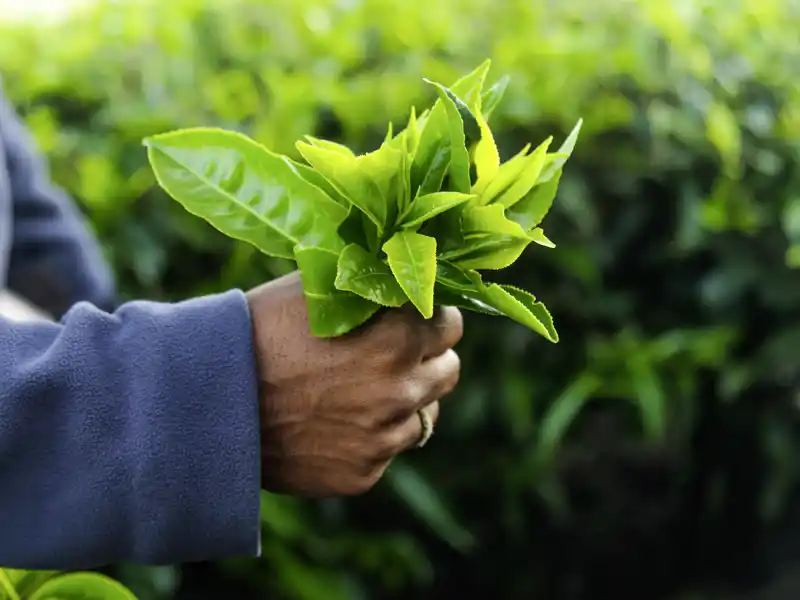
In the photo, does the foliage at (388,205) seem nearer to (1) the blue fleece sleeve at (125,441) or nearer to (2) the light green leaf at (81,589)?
(1) the blue fleece sleeve at (125,441)

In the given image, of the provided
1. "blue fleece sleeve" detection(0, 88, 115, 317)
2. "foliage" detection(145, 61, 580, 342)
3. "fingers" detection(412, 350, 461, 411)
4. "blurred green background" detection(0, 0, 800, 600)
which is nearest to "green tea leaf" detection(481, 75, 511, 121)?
"foliage" detection(145, 61, 580, 342)

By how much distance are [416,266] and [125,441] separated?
0.27 m

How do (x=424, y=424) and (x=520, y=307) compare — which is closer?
(x=520, y=307)

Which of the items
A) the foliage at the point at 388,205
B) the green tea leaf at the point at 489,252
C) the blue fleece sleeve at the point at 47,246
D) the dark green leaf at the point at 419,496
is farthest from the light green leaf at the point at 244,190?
the dark green leaf at the point at 419,496

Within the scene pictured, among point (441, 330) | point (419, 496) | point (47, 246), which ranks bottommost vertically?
point (419, 496)

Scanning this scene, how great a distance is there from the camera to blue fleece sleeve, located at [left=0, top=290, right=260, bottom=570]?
2.46 ft

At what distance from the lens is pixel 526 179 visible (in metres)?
0.78

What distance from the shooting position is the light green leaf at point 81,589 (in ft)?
2.70

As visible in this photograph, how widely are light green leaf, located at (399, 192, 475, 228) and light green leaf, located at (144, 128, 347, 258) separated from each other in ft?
0.20

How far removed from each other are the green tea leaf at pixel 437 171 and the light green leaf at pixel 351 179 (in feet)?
0.13

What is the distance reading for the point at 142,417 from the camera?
2.46 feet

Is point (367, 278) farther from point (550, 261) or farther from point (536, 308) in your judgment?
point (550, 261)

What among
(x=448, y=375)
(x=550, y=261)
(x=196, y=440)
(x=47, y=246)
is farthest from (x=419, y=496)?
(x=196, y=440)

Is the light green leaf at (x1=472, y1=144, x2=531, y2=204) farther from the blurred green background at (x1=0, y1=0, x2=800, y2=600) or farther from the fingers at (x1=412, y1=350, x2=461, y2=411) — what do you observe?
the blurred green background at (x1=0, y1=0, x2=800, y2=600)
